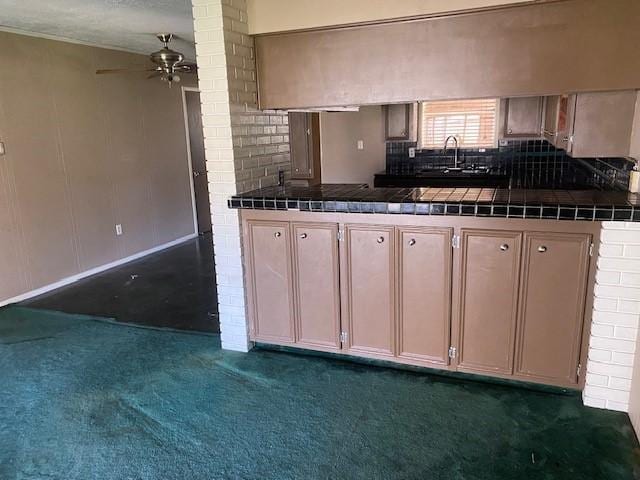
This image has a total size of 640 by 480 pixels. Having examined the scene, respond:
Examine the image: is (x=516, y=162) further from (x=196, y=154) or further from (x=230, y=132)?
(x=196, y=154)

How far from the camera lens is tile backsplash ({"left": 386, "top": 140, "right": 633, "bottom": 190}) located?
507 cm

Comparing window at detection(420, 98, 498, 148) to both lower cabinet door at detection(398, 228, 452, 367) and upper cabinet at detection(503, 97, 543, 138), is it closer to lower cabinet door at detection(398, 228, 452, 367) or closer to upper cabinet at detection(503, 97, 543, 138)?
upper cabinet at detection(503, 97, 543, 138)

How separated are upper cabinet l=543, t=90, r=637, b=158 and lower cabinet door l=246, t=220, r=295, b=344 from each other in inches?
63.6

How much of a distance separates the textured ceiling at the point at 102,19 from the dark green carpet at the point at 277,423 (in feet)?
7.75

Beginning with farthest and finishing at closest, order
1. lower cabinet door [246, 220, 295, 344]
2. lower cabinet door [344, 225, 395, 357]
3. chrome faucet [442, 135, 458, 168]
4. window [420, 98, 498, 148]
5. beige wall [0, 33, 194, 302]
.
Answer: chrome faucet [442, 135, 458, 168] → window [420, 98, 498, 148] → beige wall [0, 33, 194, 302] → lower cabinet door [246, 220, 295, 344] → lower cabinet door [344, 225, 395, 357]

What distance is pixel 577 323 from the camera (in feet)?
7.78

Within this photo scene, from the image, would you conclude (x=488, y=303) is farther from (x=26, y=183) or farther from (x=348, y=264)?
(x=26, y=183)

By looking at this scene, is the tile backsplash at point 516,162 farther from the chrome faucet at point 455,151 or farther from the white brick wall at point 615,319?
the white brick wall at point 615,319

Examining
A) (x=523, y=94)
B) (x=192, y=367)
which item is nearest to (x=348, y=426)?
(x=192, y=367)

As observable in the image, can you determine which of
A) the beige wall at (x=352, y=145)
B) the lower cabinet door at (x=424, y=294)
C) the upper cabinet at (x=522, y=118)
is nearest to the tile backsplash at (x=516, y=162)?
the beige wall at (x=352, y=145)

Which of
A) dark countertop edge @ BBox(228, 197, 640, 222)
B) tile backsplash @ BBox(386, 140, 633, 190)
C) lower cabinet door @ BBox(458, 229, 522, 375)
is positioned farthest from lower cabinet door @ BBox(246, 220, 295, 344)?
tile backsplash @ BBox(386, 140, 633, 190)

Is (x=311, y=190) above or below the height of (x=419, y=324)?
above

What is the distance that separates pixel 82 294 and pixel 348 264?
2.77 metres

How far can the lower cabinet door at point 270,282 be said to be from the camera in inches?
114
